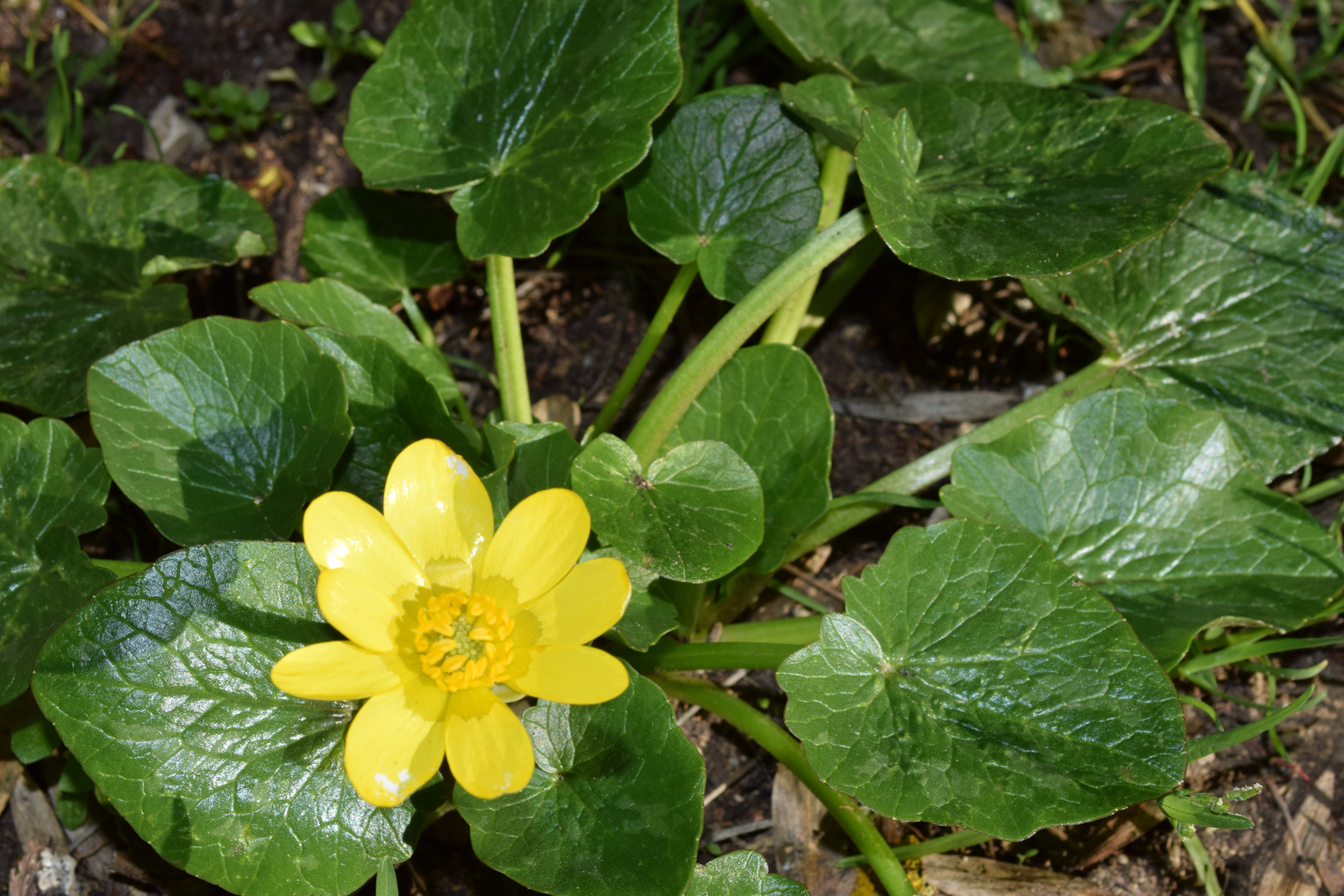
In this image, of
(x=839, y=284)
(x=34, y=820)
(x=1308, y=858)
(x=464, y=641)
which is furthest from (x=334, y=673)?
(x=1308, y=858)

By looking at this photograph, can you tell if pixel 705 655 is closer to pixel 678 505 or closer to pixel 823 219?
pixel 678 505

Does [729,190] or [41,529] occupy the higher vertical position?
[729,190]

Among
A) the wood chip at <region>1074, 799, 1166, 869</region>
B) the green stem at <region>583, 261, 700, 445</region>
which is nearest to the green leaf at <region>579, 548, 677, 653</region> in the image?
the green stem at <region>583, 261, 700, 445</region>

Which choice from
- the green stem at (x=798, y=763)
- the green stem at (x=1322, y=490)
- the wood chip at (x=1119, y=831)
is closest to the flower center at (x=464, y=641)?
the green stem at (x=798, y=763)

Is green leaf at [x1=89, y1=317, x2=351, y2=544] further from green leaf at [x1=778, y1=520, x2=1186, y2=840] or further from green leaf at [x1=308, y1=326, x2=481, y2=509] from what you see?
green leaf at [x1=778, y1=520, x2=1186, y2=840]

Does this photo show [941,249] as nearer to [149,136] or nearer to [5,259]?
[5,259]

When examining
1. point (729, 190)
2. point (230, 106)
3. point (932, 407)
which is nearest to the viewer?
point (729, 190)
